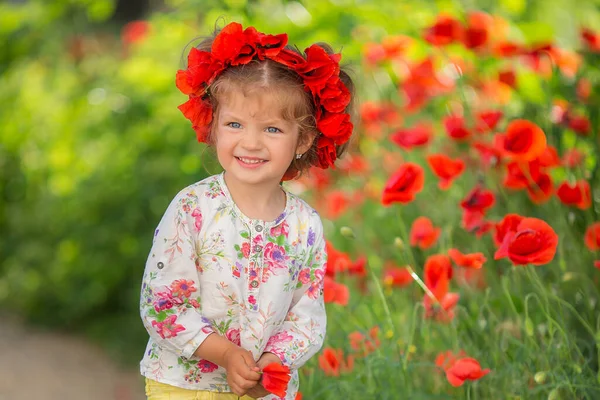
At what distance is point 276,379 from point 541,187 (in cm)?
140

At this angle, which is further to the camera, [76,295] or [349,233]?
[76,295]

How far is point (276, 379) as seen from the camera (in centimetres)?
182

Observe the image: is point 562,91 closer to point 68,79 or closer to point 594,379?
point 594,379

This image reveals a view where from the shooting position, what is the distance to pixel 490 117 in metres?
3.26

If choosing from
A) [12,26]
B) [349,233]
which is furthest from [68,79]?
[349,233]

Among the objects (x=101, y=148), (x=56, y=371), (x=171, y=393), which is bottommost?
(x=56, y=371)

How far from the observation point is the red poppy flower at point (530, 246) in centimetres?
225

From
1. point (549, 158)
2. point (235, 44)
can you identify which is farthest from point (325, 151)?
point (549, 158)

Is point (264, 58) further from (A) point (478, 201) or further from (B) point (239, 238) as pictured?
(A) point (478, 201)

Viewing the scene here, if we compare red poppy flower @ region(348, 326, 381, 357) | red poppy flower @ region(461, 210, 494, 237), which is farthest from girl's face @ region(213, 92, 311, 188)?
red poppy flower @ region(461, 210, 494, 237)

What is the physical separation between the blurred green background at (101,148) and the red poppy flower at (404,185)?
1278 mm

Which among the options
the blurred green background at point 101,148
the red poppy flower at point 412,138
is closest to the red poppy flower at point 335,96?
the red poppy flower at point 412,138

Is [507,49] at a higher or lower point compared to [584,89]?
higher

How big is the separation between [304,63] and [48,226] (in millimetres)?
3286
